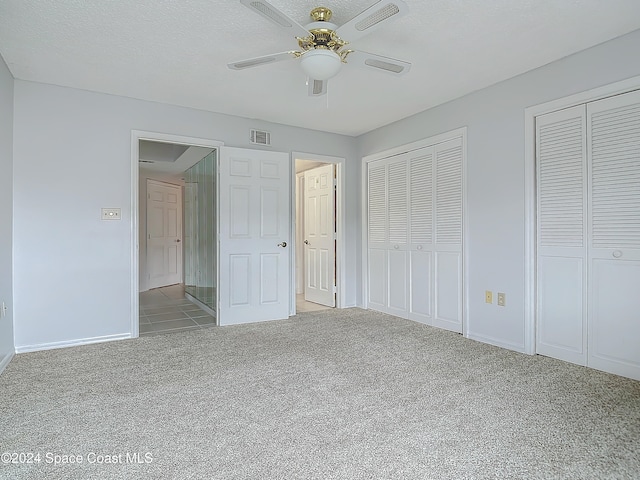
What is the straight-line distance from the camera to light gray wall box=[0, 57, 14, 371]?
2.90 metres

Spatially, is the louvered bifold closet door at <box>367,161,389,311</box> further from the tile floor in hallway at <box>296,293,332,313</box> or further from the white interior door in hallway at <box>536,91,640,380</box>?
the white interior door in hallway at <box>536,91,640,380</box>

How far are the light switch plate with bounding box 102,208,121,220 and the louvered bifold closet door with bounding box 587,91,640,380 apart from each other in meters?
4.10

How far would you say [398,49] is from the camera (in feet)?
9.08

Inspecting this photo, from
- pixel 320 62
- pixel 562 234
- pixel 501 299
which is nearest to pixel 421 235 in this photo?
pixel 501 299

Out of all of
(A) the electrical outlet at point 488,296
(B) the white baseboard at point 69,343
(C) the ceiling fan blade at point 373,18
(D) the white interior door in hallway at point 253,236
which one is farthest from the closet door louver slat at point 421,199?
(B) the white baseboard at point 69,343

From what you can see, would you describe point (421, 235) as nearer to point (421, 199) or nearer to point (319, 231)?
point (421, 199)

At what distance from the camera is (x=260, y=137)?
4512 mm

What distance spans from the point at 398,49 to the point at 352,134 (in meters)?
2.40

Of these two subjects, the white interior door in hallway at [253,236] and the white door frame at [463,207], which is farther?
the white interior door in hallway at [253,236]

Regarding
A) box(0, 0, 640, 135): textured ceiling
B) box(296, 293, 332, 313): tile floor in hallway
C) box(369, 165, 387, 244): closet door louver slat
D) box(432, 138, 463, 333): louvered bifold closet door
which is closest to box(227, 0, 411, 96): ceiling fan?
box(0, 0, 640, 135): textured ceiling

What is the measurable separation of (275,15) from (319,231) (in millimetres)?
3771

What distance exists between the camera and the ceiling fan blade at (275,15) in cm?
178

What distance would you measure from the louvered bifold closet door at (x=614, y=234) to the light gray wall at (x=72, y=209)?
389cm

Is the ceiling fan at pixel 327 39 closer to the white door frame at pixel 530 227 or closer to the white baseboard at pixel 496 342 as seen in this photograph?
the white door frame at pixel 530 227
